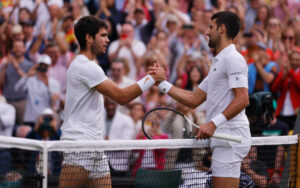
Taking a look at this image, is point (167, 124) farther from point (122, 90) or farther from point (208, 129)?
point (208, 129)

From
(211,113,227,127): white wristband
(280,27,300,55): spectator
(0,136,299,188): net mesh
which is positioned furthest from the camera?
(280,27,300,55): spectator

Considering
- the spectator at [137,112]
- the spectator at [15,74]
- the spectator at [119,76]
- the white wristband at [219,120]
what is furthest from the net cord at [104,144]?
the spectator at [15,74]

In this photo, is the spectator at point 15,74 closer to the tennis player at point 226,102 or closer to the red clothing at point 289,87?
the red clothing at point 289,87

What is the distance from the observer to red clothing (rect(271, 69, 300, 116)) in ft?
38.5

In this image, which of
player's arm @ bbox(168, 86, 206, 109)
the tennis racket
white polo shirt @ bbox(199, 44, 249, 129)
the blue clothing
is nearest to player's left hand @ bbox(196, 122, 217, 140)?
white polo shirt @ bbox(199, 44, 249, 129)

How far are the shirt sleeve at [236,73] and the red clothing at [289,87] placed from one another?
5735mm

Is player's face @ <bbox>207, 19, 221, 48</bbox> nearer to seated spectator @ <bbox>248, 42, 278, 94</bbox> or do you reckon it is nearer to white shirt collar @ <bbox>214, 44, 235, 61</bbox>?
white shirt collar @ <bbox>214, 44, 235, 61</bbox>

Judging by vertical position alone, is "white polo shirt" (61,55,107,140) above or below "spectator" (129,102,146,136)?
below

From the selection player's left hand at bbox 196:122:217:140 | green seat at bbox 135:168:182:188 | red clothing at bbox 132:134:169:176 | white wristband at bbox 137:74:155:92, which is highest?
white wristband at bbox 137:74:155:92

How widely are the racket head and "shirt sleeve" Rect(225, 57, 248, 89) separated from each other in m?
0.74

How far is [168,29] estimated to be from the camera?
14.2 m

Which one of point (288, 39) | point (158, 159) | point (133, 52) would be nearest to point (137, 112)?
point (133, 52)

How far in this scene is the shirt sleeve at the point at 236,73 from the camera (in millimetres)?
6098

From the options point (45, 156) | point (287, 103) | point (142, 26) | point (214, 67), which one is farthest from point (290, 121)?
point (45, 156)
